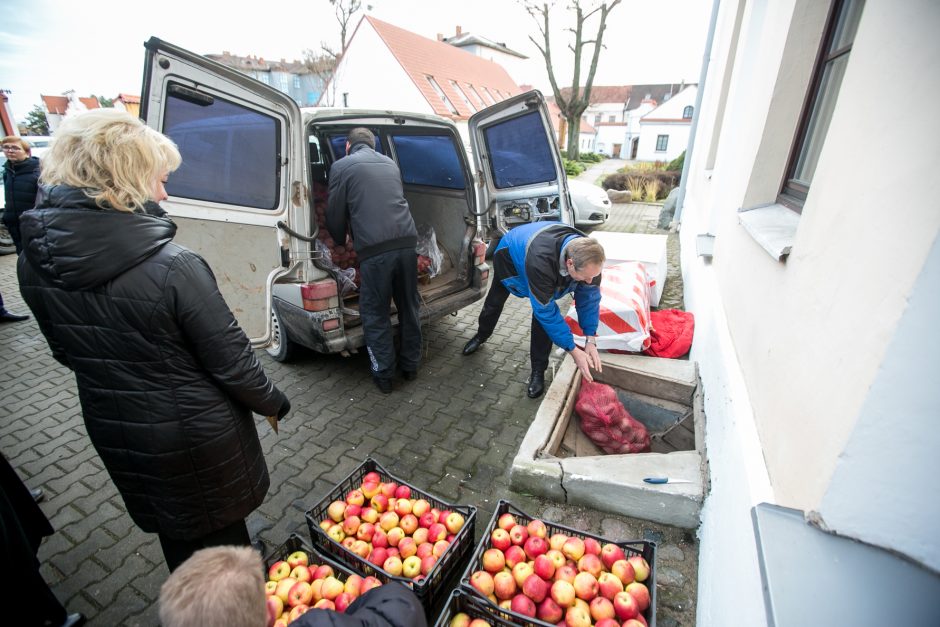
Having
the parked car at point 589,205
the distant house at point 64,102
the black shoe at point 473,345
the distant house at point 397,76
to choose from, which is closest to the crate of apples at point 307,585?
the black shoe at point 473,345

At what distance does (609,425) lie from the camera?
10.4ft

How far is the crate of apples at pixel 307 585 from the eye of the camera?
5.84ft

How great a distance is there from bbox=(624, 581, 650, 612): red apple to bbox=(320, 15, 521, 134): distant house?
2122 cm

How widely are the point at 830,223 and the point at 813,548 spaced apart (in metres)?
0.97

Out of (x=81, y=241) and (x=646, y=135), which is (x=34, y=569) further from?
(x=646, y=135)

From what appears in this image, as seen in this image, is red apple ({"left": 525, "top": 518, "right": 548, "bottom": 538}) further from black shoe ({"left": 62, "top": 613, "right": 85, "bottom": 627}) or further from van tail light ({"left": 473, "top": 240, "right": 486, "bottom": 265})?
van tail light ({"left": 473, "top": 240, "right": 486, "bottom": 265})

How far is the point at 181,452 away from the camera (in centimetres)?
169

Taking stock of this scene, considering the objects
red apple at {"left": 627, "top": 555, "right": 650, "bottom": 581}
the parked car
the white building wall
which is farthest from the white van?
the white building wall

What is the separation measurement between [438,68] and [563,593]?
2710 centimetres

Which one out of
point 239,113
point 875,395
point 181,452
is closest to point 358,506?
point 181,452

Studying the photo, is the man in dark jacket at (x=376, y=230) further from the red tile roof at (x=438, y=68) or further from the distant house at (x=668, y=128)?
the distant house at (x=668, y=128)

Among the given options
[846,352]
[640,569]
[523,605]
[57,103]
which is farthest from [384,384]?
[57,103]

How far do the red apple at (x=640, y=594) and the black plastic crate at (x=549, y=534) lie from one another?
2 cm

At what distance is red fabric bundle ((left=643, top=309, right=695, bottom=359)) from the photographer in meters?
3.87
